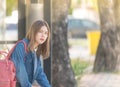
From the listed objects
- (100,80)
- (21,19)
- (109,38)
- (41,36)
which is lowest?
(100,80)

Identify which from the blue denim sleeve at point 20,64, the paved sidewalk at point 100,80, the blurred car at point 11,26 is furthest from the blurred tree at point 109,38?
the blue denim sleeve at point 20,64

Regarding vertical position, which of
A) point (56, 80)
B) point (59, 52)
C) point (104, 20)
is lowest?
point (56, 80)

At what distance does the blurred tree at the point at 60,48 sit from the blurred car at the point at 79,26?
18cm

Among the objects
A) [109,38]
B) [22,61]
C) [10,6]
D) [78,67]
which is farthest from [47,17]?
[22,61]

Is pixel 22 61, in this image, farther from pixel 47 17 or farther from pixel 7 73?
pixel 47 17

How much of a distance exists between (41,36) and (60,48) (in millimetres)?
2351

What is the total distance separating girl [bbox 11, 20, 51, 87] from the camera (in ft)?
15.8

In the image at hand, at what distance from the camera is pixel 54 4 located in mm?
7109

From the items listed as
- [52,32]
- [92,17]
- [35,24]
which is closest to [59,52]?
[52,32]

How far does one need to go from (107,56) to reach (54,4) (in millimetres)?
1327

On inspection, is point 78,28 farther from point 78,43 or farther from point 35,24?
point 35,24

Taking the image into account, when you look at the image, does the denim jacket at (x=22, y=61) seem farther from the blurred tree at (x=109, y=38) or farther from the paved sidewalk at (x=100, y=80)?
the blurred tree at (x=109, y=38)

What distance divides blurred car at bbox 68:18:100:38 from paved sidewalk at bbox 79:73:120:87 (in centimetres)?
71

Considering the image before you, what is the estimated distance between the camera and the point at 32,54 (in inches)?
195
